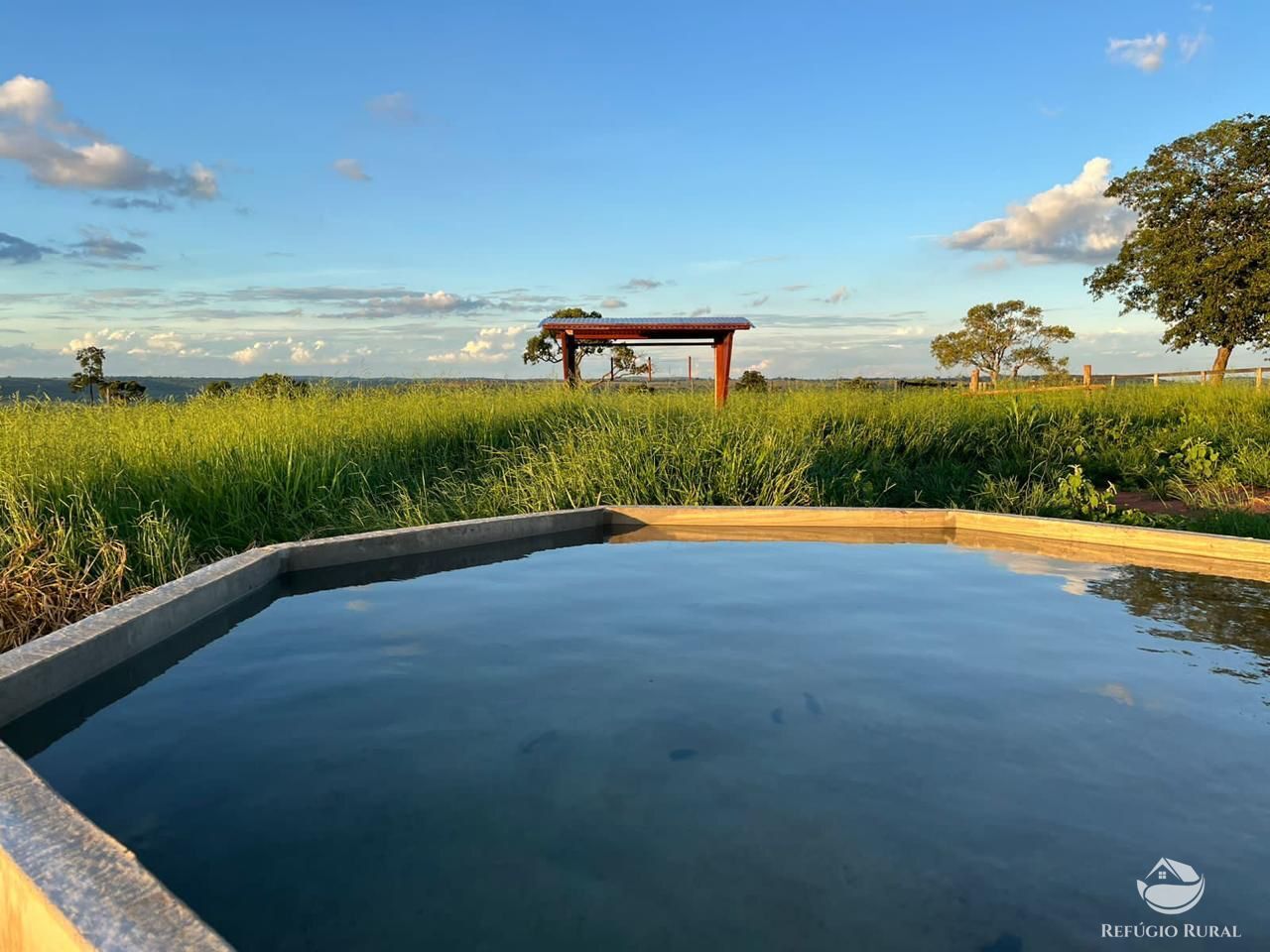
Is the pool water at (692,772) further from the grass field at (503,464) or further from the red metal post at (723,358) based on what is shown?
the red metal post at (723,358)

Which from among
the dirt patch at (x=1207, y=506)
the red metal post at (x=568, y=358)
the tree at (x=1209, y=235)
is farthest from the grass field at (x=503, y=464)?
the tree at (x=1209, y=235)

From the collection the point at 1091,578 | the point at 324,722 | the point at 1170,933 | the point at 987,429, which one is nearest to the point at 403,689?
the point at 324,722

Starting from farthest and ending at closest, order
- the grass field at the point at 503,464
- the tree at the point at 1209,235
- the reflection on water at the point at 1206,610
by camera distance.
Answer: the tree at the point at 1209,235 → the grass field at the point at 503,464 → the reflection on water at the point at 1206,610

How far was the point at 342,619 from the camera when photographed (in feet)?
14.2

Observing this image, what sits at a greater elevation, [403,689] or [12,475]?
[12,475]

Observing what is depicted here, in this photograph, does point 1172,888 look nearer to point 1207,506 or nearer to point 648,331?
point 1207,506

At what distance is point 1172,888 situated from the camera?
2.13m

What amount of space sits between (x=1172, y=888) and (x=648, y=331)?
13432 millimetres

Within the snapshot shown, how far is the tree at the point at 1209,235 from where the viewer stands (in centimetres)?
2495

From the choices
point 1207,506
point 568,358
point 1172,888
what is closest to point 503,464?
point 568,358

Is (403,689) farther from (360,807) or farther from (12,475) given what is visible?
(12,475)

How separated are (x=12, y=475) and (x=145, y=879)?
5.24 m

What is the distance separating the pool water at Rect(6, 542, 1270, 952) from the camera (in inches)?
78.7

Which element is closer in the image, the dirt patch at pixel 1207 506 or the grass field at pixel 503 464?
the grass field at pixel 503 464
